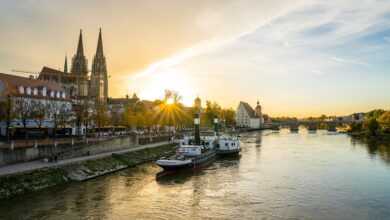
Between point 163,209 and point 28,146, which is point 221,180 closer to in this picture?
point 163,209

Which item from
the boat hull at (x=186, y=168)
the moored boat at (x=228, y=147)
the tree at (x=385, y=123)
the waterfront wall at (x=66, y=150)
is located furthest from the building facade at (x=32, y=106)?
the tree at (x=385, y=123)

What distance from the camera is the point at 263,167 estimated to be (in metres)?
56.4

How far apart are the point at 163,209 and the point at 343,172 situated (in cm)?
3168

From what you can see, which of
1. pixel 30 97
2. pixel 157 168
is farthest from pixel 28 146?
pixel 30 97

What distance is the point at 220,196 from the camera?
3612cm

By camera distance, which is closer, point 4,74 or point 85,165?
point 85,165

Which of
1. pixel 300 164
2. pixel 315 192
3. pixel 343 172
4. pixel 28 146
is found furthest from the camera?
pixel 300 164

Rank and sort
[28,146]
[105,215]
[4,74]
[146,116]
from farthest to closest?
[146,116] < [4,74] < [28,146] < [105,215]

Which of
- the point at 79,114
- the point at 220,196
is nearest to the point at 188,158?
the point at 220,196

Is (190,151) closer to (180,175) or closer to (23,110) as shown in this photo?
(180,175)

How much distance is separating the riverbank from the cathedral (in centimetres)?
7687

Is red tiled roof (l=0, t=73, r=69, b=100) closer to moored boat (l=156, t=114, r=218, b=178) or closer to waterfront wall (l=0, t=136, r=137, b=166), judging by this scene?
waterfront wall (l=0, t=136, r=137, b=166)

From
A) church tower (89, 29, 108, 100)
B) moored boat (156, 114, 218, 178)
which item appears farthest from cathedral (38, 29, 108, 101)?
moored boat (156, 114, 218, 178)

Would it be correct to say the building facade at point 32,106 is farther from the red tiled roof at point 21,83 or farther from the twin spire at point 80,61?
the twin spire at point 80,61
